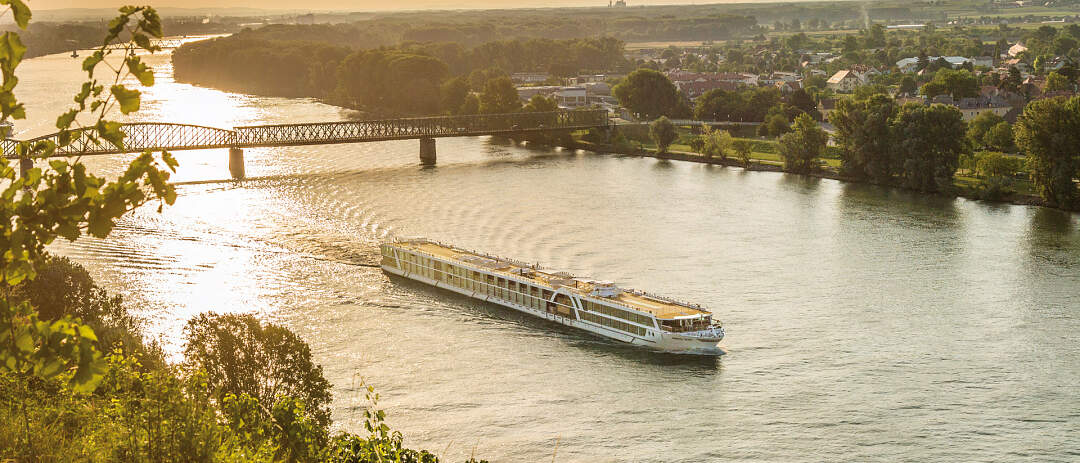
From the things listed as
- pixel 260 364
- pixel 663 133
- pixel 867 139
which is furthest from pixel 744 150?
pixel 260 364

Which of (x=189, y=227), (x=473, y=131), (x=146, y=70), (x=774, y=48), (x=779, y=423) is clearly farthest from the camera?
(x=774, y=48)

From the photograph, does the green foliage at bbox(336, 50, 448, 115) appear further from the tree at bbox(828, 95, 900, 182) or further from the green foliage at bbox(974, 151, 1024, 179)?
the green foliage at bbox(974, 151, 1024, 179)

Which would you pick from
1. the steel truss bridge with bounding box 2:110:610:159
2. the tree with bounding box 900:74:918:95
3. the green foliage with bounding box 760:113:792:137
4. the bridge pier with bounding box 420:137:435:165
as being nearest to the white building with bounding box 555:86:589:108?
the steel truss bridge with bounding box 2:110:610:159

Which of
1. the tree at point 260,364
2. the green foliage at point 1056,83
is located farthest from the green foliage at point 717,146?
the tree at point 260,364

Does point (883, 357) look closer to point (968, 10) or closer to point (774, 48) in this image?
point (774, 48)

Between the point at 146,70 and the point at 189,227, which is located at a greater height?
the point at 146,70

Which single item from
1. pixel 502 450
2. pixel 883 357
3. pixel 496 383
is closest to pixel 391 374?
pixel 496 383
